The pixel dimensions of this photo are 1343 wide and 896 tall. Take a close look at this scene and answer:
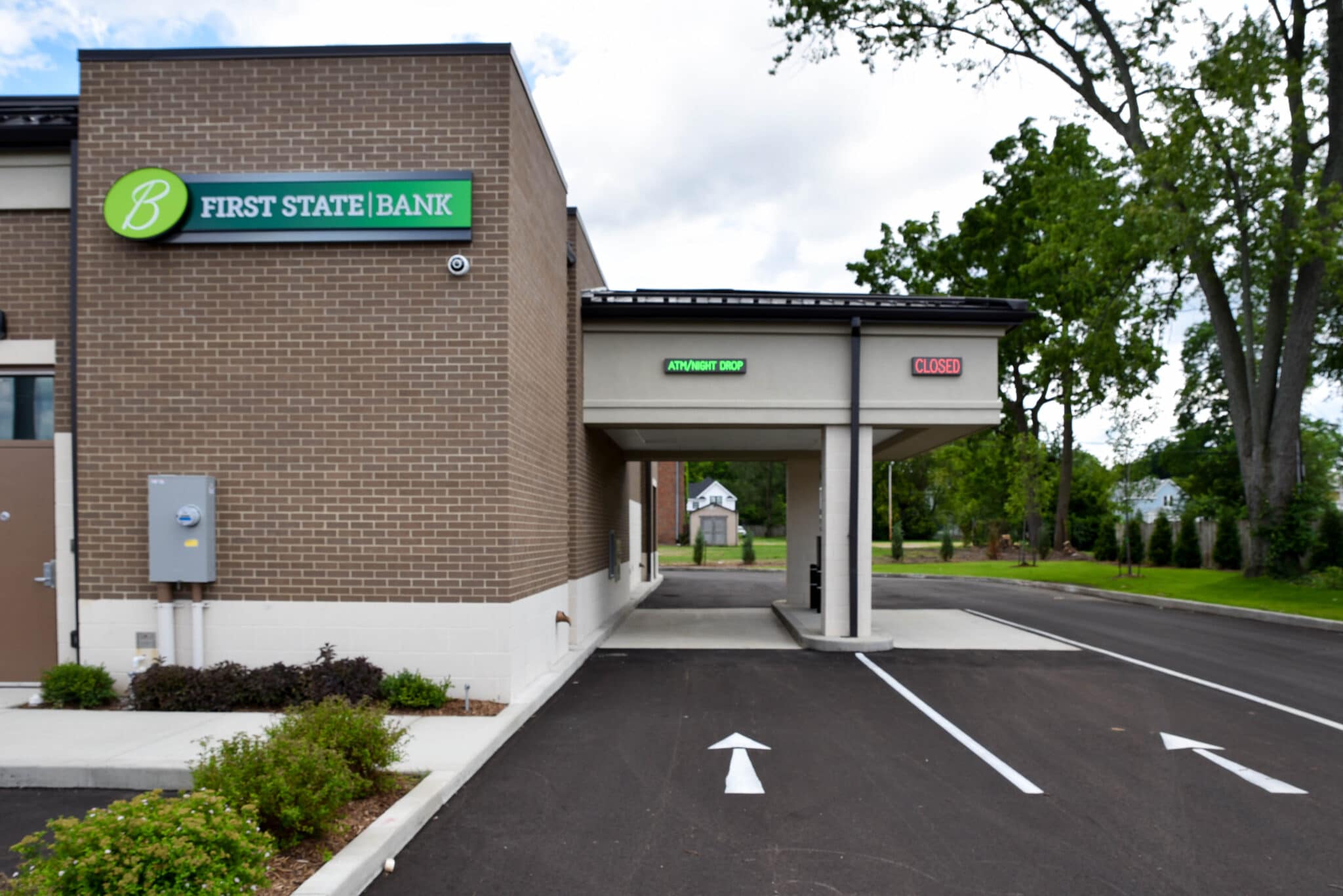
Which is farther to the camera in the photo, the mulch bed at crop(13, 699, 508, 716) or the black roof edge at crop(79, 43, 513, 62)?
the black roof edge at crop(79, 43, 513, 62)

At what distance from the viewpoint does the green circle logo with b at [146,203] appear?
363 inches

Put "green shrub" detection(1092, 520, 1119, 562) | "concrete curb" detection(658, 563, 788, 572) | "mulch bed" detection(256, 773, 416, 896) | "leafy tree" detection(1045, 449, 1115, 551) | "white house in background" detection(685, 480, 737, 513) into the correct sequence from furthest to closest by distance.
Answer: "white house in background" detection(685, 480, 737, 513), "concrete curb" detection(658, 563, 788, 572), "green shrub" detection(1092, 520, 1119, 562), "leafy tree" detection(1045, 449, 1115, 551), "mulch bed" detection(256, 773, 416, 896)

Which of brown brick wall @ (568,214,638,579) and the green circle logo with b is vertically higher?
the green circle logo with b

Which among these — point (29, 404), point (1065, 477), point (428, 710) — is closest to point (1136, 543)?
point (1065, 477)

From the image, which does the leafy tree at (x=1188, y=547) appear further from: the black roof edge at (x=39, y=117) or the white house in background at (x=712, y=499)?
the white house in background at (x=712, y=499)

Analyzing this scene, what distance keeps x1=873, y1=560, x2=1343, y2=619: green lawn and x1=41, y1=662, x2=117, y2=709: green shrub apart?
20936mm

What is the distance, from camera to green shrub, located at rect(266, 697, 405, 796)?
581 cm

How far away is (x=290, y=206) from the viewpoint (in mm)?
9305

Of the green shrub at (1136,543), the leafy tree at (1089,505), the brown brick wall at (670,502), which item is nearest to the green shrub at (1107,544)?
the leafy tree at (1089,505)

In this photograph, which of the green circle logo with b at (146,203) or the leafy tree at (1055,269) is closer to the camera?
the green circle logo with b at (146,203)

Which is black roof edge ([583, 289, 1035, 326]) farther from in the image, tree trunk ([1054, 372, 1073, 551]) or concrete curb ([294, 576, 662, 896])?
tree trunk ([1054, 372, 1073, 551])

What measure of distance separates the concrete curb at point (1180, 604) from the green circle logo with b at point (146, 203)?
67.2 ft

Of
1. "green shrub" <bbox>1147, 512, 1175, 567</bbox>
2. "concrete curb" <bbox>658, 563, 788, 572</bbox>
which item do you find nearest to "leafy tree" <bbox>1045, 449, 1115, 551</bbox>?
"green shrub" <bbox>1147, 512, 1175, 567</bbox>

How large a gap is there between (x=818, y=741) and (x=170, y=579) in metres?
6.33
